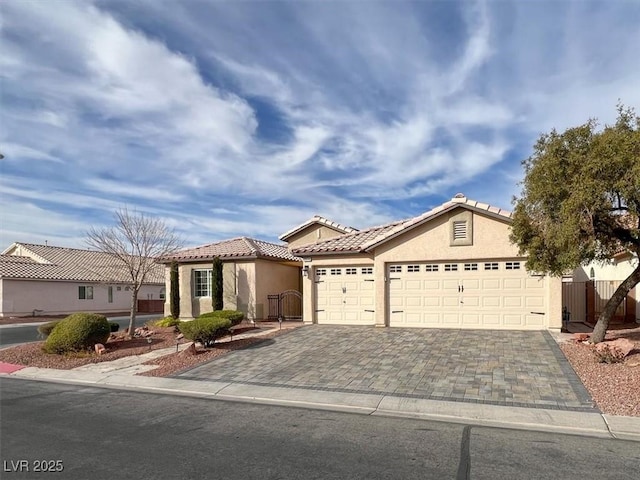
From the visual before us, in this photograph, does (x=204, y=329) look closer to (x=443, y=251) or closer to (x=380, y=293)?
(x=380, y=293)

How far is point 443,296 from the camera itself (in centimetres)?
1587

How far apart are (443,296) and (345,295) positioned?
3752mm

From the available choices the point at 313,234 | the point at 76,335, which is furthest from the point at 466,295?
the point at 76,335

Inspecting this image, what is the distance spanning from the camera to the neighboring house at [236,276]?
2033 cm

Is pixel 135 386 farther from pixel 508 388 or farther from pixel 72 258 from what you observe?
pixel 72 258

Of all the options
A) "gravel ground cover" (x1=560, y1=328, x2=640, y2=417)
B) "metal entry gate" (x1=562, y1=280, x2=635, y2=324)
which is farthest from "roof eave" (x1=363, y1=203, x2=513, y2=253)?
"metal entry gate" (x1=562, y1=280, x2=635, y2=324)

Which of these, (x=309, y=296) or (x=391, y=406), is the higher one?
(x=309, y=296)

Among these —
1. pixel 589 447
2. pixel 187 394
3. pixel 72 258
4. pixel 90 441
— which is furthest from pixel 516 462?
pixel 72 258

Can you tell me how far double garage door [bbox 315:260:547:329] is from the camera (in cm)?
1489

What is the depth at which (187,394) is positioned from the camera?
9383mm

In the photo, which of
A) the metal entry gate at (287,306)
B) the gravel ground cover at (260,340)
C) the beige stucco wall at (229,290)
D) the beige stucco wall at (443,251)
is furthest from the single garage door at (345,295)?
the beige stucco wall at (229,290)

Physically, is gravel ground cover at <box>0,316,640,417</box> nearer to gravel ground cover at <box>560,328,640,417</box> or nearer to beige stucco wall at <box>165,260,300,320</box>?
gravel ground cover at <box>560,328,640,417</box>

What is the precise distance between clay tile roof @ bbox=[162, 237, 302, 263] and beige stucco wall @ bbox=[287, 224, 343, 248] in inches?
72.5

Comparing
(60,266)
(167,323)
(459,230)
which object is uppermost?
(459,230)
